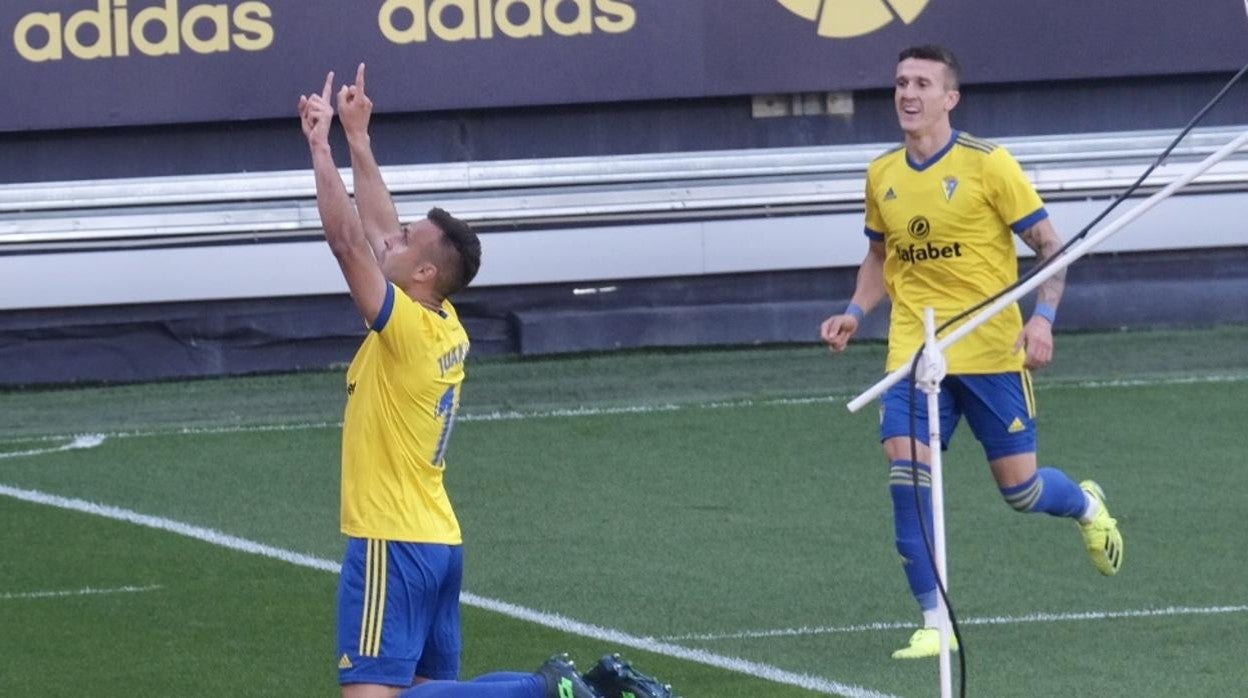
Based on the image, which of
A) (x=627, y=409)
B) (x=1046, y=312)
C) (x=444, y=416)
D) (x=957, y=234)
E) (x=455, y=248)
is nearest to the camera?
(x=455, y=248)

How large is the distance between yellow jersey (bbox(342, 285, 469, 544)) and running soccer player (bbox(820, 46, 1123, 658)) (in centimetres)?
218

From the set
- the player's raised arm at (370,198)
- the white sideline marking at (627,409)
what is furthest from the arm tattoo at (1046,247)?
the white sideline marking at (627,409)

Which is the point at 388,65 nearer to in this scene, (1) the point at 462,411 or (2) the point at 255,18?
(2) the point at 255,18

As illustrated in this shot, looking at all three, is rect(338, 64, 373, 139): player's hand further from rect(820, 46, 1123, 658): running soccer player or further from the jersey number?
rect(820, 46, 1123, 658): running soccer player

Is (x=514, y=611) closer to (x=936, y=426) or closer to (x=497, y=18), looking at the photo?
(x=936, y=426)

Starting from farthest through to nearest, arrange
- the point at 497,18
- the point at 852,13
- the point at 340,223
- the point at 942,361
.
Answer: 1. the point at 852,13
2. the point at 497,18
3. the point at 340,223
4. the point at 942,361

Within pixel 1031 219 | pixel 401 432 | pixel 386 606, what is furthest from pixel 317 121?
pixel 1031 219

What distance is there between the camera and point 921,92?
27.1 ft

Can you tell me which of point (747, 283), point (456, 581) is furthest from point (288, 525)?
point (747, 283)

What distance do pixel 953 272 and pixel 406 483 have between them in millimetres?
2846

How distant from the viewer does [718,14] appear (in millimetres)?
15227

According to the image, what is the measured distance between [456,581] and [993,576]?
3.54 meters

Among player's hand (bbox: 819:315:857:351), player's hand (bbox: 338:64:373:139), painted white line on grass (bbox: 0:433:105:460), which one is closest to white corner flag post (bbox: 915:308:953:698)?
player's hand (bbox: 338:64:373:139)

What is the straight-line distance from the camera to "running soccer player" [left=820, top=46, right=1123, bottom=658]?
324 inches
